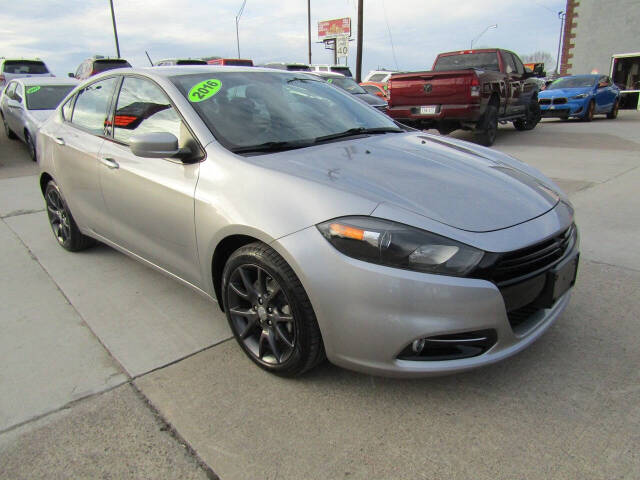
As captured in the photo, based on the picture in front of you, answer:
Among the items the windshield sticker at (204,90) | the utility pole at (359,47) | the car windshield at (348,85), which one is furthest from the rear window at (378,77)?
the windshield sticker at (204,90)

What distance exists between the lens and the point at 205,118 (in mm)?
2643

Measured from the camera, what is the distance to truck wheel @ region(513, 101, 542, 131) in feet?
Result: 40.8

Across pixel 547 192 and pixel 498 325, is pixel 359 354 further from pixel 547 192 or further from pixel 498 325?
pixel 547 192

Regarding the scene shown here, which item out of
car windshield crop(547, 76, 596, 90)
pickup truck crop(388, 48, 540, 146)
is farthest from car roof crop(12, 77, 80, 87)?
car windshield crop(547, 76, 596, 90)

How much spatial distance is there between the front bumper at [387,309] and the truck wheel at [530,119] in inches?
466

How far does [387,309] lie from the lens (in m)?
1.89

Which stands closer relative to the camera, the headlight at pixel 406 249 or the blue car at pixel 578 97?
the headlight at pixel 406 249

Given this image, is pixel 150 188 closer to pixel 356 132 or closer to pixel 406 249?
pixel 356 132

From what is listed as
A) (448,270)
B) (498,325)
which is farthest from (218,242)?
(498,325)

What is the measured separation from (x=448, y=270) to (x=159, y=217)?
1.73 m

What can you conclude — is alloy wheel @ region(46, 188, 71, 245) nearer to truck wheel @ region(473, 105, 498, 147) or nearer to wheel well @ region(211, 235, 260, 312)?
wheel well @ region(211, 235, 260, 312)

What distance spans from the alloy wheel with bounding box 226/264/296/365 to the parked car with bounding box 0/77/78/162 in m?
7.69

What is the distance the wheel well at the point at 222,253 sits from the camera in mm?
2357

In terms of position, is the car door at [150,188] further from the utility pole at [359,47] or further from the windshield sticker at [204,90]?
the utility pole at [359,47]
